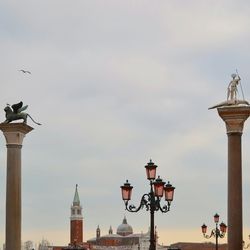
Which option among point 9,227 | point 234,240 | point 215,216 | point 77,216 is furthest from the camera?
point 77,216

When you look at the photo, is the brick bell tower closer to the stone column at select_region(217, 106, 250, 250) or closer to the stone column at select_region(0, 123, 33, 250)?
the stone column at select_region(0, 123, 33, 250)

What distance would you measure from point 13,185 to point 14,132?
4.57ft

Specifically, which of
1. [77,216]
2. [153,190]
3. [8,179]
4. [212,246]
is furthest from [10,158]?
[77,216]

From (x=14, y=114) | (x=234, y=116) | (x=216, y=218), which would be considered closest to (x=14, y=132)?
(x=14, y=114)

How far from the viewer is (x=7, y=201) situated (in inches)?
945

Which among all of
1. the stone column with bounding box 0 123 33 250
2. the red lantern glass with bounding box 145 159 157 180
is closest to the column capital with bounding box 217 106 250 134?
the red lantern glass with bounding box 145 159 157 180

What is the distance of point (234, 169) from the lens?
2298cm

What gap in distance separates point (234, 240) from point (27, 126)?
20.6ft

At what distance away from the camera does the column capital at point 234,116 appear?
23312 mm

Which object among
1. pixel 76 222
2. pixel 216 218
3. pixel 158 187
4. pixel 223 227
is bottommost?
pixel 76 222

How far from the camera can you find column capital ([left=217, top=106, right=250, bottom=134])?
76.5 feet

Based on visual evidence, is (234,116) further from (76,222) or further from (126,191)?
(76,222)

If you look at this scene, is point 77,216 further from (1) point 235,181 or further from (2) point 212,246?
(1) point 235,181

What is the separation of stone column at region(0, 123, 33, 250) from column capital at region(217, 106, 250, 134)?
5330 mm
